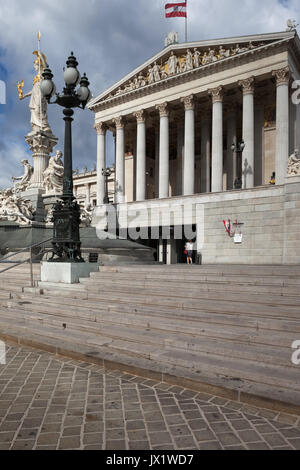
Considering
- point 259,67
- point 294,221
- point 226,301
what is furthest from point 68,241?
point 259,67

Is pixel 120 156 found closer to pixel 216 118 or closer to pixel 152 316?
pixel 216 118

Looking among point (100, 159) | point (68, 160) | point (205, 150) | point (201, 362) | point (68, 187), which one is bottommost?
point (201, 362)

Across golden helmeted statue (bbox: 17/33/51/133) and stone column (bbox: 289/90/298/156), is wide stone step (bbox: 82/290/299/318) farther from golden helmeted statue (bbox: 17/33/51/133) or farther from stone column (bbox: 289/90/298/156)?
stone column (bbox: 289/90/298/156)

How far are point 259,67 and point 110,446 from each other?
3044 centimetres

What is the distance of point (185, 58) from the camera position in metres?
31.5

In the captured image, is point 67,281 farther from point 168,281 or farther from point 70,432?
point 70,432

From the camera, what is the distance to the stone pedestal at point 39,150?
21875 mm

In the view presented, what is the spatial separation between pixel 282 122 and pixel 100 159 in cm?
1970

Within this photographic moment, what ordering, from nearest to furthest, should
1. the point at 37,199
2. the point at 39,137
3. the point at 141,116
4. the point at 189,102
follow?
the point at 37,199, the point at 39,137, the point at 189,102, the point at 141,116

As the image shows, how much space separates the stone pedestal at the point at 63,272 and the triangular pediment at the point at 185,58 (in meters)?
25.5

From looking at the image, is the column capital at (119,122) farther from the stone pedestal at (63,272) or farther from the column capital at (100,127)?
the stone pedestal at (63,272)

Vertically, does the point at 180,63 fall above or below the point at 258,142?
above

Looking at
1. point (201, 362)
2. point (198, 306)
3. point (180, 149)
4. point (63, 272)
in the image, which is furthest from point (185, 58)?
point (201, 362)
